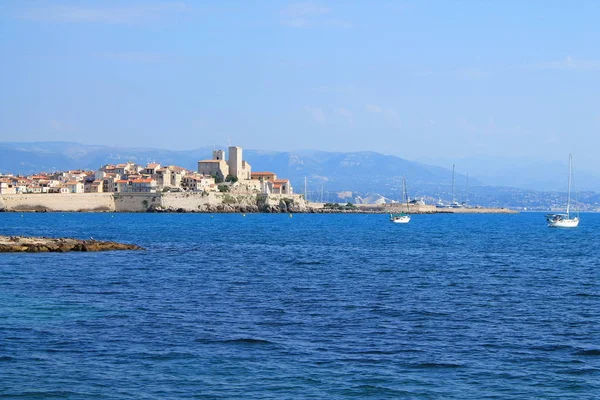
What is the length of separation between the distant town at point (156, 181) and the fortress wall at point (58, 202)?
4664mm

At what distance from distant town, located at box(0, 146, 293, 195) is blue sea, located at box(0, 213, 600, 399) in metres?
90.0

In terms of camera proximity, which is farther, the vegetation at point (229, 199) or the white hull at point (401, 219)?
the vegetation at point (229, 199)

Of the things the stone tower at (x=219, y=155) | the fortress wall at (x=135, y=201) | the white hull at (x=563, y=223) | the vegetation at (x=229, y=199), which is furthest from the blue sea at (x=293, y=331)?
the stone tower at (x=219, y=155)

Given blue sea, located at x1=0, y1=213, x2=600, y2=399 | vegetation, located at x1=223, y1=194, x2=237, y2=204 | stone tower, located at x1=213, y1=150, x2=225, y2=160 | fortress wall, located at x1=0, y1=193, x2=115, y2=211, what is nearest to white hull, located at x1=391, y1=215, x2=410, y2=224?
vegetation, located at x1=223, y1=194, x2=237, y2=204

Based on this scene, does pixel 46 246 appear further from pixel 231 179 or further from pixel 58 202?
pixel 231 179

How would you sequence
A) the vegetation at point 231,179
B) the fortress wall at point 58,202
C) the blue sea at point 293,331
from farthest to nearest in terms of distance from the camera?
Result: the vegetation at point 231,179 < the fortress wall at point 58,202 < the blue sea at point 293,331

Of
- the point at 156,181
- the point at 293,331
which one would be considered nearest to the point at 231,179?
the point at 156,181

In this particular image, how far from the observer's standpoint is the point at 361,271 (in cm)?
3134

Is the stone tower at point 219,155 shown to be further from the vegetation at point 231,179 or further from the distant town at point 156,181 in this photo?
the vegetation at point 231,179

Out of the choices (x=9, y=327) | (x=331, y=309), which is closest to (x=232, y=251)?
(x=331, y=309)

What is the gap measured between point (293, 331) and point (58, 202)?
10093 centimetres

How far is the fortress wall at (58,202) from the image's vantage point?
10969 centimetres

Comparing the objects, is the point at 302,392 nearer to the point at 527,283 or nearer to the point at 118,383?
the point at 118,383

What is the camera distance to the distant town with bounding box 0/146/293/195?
122m
